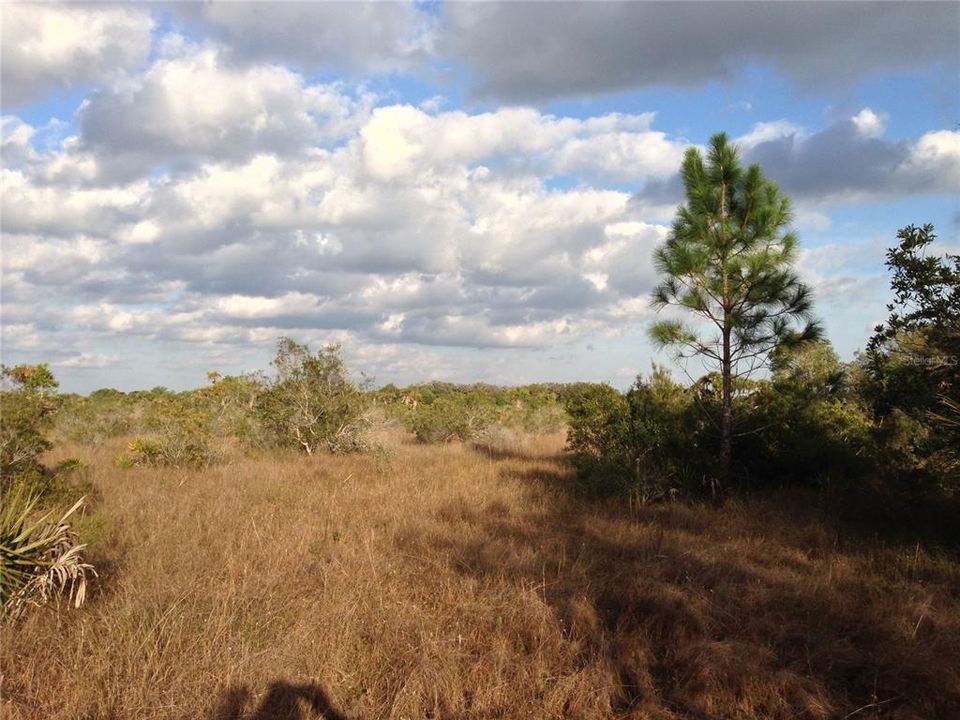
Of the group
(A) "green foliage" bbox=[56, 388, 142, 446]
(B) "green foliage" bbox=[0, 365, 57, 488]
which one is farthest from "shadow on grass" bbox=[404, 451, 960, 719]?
(A) "green foliage" bbox=[56, 388, 142, 446]

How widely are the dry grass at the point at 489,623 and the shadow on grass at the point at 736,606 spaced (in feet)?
0.07

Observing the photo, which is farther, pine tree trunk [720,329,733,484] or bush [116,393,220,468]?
bush [116,393,220,468]

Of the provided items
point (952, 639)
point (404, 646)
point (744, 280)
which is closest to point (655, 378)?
point (744, 280)

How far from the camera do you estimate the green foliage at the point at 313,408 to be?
16.1 metres

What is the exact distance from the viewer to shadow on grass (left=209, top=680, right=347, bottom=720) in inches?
153

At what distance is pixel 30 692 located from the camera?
398 cm

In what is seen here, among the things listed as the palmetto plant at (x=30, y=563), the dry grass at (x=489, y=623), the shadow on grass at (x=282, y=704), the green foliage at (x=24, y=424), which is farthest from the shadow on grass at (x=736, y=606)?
the green foliage at (x=24, y=424)

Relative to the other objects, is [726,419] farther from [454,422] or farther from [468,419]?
[454,422]

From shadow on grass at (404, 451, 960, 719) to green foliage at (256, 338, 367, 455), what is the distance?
26.3 feet

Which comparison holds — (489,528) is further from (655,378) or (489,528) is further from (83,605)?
(655,378)

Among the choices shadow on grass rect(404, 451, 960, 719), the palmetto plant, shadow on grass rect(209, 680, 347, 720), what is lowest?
shadow on grass rect(209, 680, 347, 720)

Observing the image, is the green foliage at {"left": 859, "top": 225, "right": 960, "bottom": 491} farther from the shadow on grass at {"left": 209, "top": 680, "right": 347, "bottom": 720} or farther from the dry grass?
the shadow on grass at {"left": 209, "top": 680, "right": 347, "bottom": 720}

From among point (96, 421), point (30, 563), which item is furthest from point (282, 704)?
point (96, 421)

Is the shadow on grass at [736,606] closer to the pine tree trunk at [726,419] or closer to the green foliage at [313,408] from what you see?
the pine tree trunk at [726,419]
